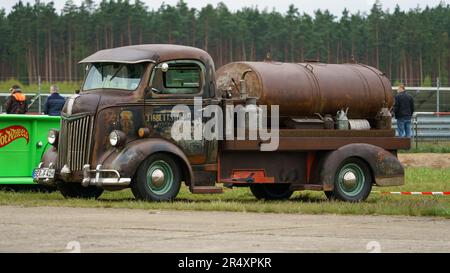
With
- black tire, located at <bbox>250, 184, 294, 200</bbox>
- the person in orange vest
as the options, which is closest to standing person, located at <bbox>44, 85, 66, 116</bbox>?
the person in orange vest

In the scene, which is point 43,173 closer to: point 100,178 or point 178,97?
point 100,178

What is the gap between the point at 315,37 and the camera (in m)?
105

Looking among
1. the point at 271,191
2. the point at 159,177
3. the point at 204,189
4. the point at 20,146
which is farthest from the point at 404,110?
the point at 159,177

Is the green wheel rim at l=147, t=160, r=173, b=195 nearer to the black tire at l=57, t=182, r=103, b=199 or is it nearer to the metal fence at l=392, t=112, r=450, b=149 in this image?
the black tire at l=57, t=182, r=103, b=199

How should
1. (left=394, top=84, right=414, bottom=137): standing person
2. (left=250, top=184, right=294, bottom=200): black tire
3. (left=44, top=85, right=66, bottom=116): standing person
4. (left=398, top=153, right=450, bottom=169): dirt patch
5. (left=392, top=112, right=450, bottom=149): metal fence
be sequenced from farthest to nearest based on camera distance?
(left=392, top=112, right=450, bottom=149): metal fence < (left=394, top=84, right=414, bottom=137): standing person < (left=398, top=153, right=450, bottom=169): dirt patch < (left=44, top=85, right=66, bottom=116): standing person < (left=250, top=184, right=294, bottom=200): black tire

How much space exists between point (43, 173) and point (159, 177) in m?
2.09

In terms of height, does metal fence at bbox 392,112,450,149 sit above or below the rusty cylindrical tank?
below

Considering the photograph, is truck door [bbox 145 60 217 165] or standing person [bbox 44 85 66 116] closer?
truck door [bbox 145 60 217 165]

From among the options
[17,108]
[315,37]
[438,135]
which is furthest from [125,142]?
[315,37]

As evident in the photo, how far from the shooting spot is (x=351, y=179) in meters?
19.0

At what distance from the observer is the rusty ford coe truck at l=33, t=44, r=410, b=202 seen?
17.6 meters

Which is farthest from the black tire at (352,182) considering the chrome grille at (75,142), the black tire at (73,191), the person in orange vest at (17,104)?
the person in orange vest at (17,104)

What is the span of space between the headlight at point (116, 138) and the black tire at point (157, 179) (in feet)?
1.49

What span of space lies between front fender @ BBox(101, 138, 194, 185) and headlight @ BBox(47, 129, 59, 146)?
1.96m
